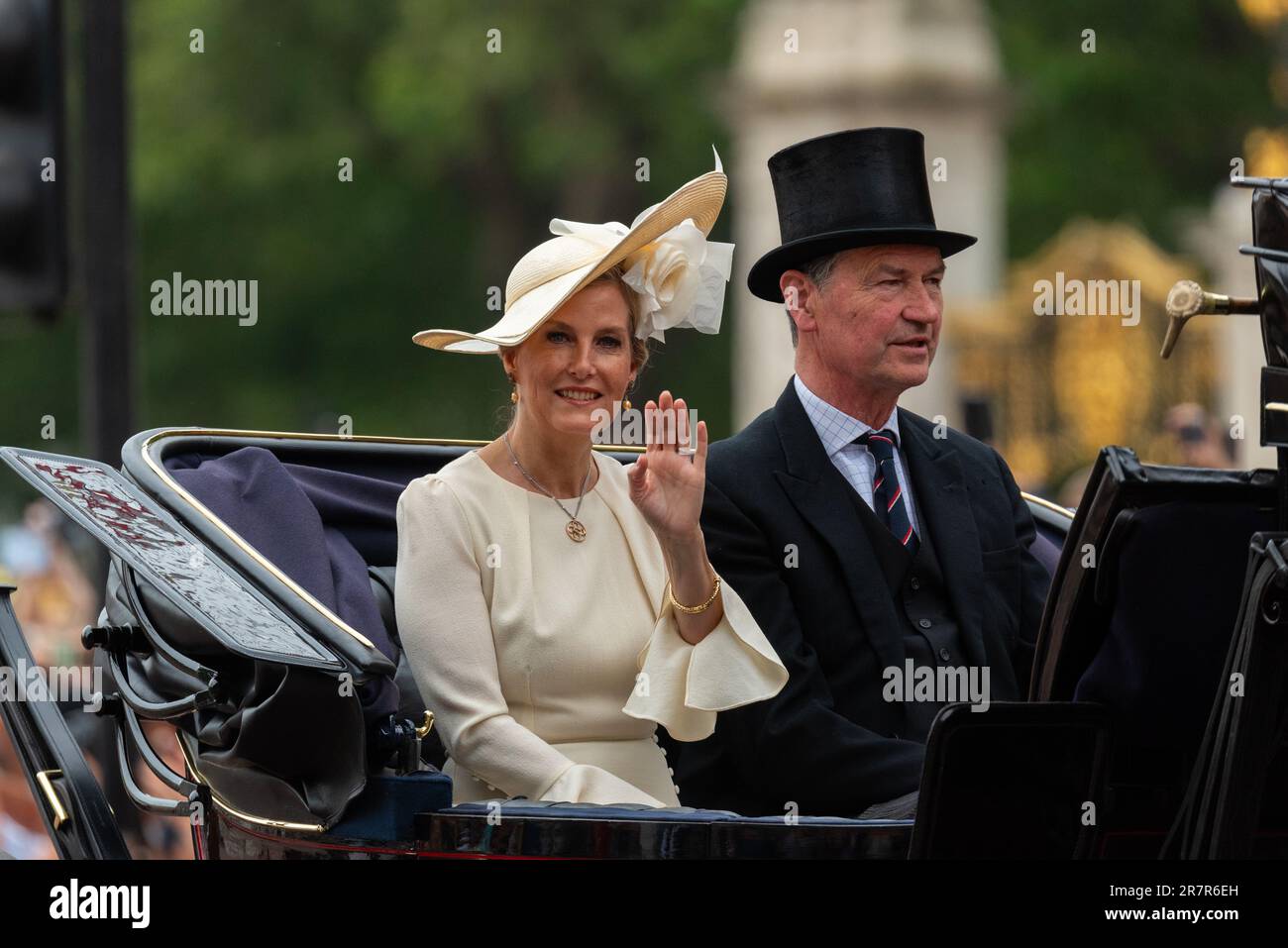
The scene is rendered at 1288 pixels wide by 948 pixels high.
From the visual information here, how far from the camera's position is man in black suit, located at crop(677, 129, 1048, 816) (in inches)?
153

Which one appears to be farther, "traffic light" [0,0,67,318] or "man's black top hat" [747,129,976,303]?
"man's black top hat" [747,129,976,303]

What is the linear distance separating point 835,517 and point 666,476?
23.0 inches

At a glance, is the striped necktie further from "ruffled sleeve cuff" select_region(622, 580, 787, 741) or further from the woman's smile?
the woman's smile

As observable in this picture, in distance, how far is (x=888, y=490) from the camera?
420 cm

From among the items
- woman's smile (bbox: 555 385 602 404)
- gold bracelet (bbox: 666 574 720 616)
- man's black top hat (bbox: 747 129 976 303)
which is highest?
man's black top hat (bbox: 747 129 976 303)

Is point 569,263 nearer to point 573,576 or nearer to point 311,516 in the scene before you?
point 573,576

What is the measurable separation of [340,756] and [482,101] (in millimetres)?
14079

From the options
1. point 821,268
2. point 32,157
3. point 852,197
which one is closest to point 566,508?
point 821,268

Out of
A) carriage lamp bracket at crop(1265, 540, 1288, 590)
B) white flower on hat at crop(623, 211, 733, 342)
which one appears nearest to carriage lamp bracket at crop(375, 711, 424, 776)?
white flower on hat at crop(623, 211, 733, 342)

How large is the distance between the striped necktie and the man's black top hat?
1.20 feet

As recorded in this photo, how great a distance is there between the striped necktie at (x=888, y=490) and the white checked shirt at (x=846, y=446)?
0.03ft

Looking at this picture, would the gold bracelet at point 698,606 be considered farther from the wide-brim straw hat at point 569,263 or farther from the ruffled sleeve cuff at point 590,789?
the wide-brim straw hat at point 569,263
